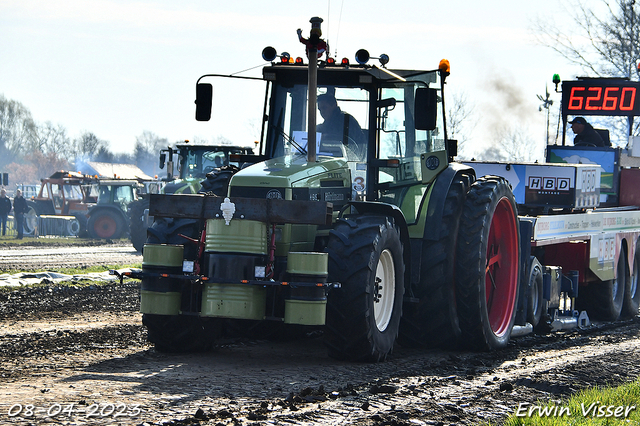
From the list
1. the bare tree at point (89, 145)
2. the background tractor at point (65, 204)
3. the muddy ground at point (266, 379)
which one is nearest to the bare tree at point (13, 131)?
the bare tree at point (89, 145)

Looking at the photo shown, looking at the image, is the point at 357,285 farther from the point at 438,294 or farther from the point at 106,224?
the point at 106,224

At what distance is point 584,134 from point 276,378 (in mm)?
10034

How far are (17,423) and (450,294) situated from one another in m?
4.97

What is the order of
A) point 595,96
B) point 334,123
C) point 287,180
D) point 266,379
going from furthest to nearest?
point 595,96, point 334,123, point 287,180, point 266,379

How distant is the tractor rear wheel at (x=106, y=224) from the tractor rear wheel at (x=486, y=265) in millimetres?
24306

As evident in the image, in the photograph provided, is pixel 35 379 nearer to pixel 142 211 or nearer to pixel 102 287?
pixel 102 287

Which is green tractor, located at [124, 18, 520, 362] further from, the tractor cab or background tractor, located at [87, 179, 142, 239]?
background tractor, located at [87, 179, 142, 239]

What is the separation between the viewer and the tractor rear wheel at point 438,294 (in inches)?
352

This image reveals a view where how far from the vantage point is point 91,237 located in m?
33.3

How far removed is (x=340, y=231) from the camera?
303 inches

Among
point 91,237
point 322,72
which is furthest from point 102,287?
point 91,237

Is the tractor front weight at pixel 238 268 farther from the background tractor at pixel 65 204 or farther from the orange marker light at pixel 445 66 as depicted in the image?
the background tractor at pixel 65 204

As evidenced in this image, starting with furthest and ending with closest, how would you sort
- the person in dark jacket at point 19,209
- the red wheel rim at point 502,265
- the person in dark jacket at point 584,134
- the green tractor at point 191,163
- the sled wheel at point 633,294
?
the person in dark jacket at point 19,209
the green tractor at point 191,163
the person in dark jacket at point 584,134
the sled wheel at point 633,294
the red wheel rim at point 502,265

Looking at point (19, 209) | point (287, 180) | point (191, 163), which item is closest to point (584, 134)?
point (287, 180)
